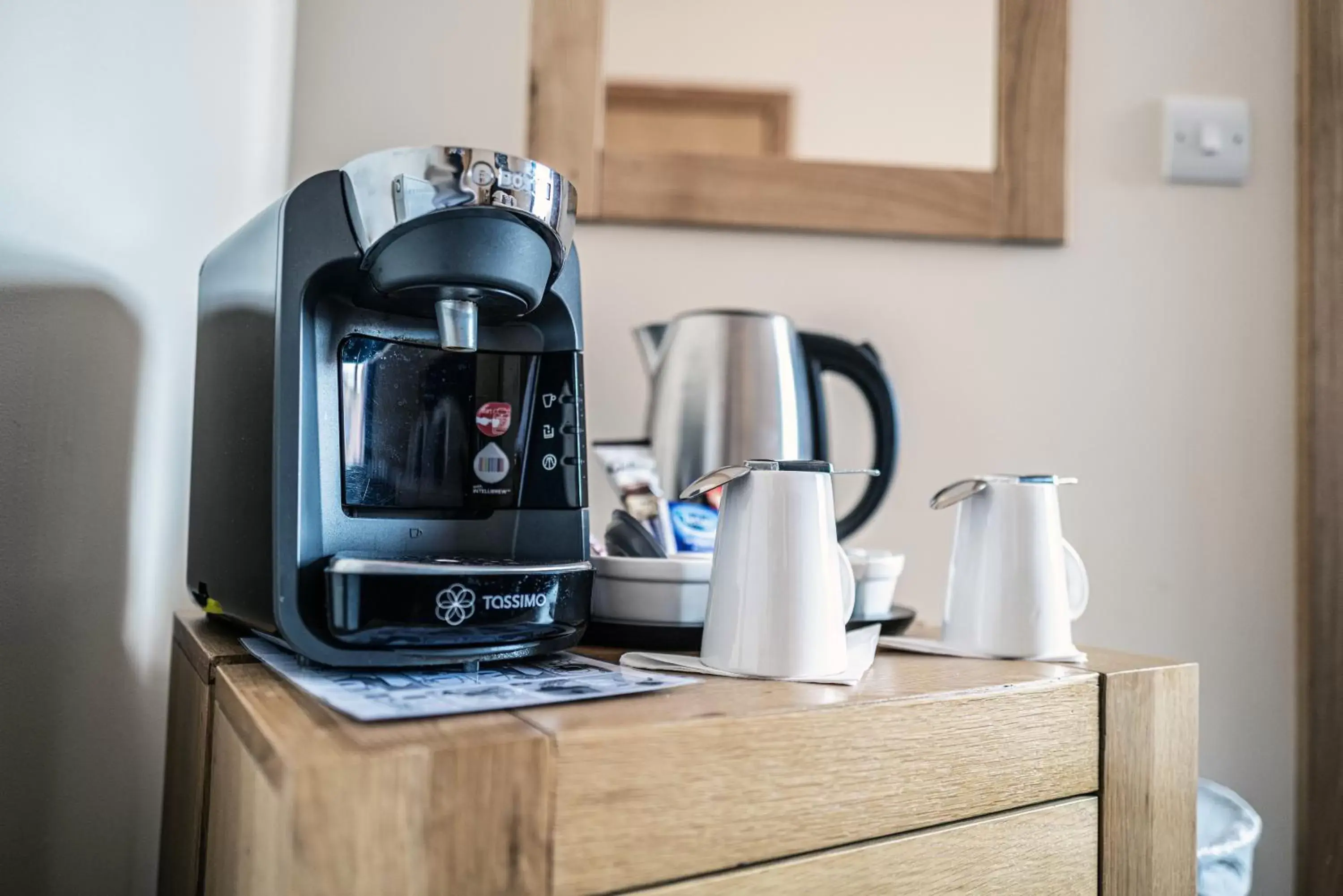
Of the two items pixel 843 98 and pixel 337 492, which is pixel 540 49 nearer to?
pixel 337 492

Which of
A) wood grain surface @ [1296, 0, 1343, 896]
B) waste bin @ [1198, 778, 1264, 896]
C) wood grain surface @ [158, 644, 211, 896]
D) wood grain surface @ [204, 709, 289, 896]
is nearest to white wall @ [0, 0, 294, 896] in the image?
wood grain surface @ [158, 644, 211, 896]

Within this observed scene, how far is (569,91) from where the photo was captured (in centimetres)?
103

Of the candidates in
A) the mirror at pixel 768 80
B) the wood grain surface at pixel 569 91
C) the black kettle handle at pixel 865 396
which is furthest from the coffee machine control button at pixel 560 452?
the mirror at pixel 768 80

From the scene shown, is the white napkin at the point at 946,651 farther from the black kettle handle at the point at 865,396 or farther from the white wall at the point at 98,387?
the white wall at the point at 98,387

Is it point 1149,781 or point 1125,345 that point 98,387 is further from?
point 1125,345

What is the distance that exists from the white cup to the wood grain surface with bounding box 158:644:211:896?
31 cm

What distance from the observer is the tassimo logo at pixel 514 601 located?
53 cm

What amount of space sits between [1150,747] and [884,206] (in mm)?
642

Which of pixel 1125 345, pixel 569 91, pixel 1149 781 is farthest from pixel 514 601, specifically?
pixel 1125 345

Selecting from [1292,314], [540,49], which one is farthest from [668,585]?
[1292,314]

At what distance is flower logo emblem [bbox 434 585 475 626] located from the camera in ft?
1.68

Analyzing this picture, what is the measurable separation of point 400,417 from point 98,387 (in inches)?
9.8

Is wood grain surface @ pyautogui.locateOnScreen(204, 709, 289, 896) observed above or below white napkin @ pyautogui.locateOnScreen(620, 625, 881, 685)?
below

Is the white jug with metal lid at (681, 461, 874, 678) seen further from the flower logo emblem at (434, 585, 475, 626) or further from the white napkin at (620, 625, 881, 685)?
the flower logo emblem at (434, 585, 475, 626)
